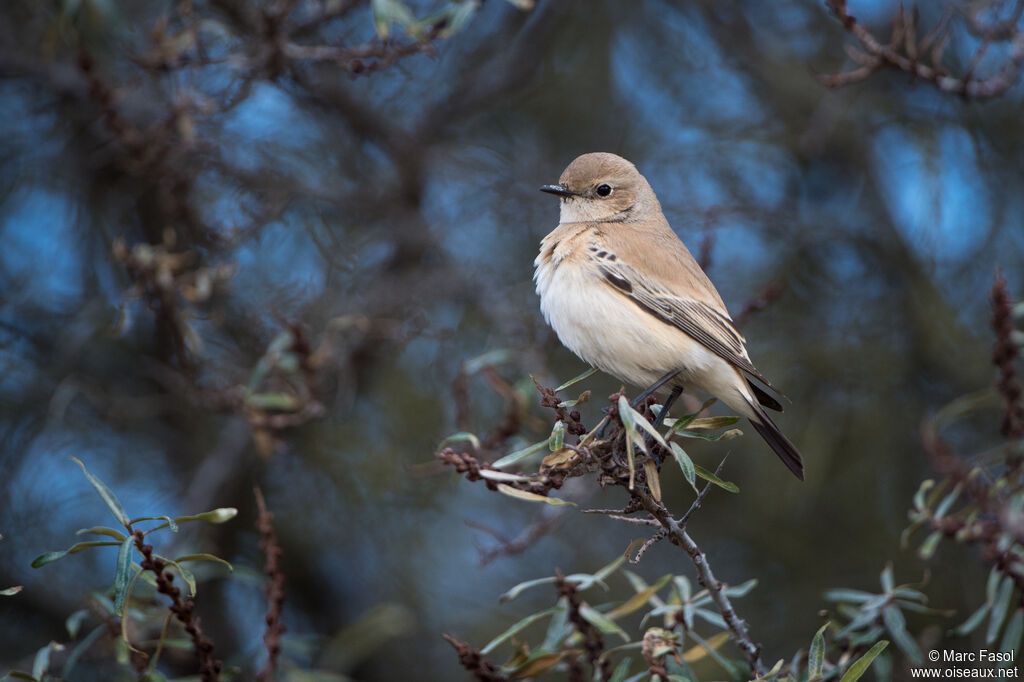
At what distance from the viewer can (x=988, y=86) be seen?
13.0ft

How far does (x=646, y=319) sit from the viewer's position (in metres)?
3.84

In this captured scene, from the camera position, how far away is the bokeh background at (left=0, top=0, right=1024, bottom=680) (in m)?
5.28

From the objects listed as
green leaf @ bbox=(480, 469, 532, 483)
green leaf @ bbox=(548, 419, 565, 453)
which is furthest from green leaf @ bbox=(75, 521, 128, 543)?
green leaf @ bbox=(548, 419, 565, 453)

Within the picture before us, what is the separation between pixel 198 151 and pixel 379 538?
2.61m

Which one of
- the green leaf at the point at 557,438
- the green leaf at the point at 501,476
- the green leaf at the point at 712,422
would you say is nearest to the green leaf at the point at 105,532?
the green leaf at the point at 501,476

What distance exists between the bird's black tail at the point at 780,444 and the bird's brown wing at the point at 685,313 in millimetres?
211

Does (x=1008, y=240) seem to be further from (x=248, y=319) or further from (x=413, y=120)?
(x=248, y=319)

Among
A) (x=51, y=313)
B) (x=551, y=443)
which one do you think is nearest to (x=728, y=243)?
(x=551, y=443)

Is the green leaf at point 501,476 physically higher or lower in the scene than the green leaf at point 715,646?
higher

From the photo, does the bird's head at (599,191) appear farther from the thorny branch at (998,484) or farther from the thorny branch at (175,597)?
the thorny branch at (175,597)

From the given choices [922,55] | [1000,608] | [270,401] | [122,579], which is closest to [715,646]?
[1000,608]

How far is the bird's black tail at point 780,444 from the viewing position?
11.9 feet

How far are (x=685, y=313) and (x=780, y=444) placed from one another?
669 mm

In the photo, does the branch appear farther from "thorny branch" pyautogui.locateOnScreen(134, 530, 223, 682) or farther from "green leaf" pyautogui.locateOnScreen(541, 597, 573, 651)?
"thorny branch" pyautogui.locateOnScreen(134, 530, 223, 682)
